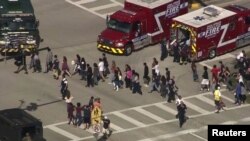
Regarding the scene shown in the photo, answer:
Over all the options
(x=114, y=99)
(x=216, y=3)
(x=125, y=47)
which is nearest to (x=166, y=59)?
(x=125, y=47)

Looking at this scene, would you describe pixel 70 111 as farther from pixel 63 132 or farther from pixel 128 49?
pixel 128 49

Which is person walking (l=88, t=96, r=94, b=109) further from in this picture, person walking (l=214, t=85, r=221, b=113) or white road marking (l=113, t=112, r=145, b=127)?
person walking (l=214, t=85, r=221, b=113)

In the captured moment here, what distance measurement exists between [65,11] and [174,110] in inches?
790

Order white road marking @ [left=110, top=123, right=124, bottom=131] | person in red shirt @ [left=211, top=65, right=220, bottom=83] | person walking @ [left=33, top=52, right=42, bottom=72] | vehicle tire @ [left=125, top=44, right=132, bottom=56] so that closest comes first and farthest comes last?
1. white road marking @ [left=110, top=123, right=124, bottom=131]
2. person in red shirt @ [left=211, top=65, right=220, bottom=83]
3. person walking @ [left=33, top=52, right=42, bottom=72]
4. vehicle tire @ [left=125, top=44, right=132, bottom=56]

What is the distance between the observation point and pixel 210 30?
68562 millimetres

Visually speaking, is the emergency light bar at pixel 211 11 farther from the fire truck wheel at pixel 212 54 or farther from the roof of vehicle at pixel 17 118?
the roof of vehicle at pixel 17 118

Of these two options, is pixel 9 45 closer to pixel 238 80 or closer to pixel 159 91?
pixel 159 91

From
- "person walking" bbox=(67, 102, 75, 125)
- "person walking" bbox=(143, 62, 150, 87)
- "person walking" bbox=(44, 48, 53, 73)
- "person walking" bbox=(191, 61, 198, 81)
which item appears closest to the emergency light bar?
"person walking" bbox=(191, 61, 198, 81)

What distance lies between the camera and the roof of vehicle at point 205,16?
6850cm

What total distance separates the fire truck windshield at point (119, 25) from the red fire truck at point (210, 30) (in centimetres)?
301

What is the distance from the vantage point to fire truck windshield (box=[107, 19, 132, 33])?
70.0m

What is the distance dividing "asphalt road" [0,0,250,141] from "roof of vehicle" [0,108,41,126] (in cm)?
338

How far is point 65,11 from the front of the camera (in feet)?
260

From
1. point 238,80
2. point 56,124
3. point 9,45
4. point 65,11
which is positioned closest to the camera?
point 56,124
